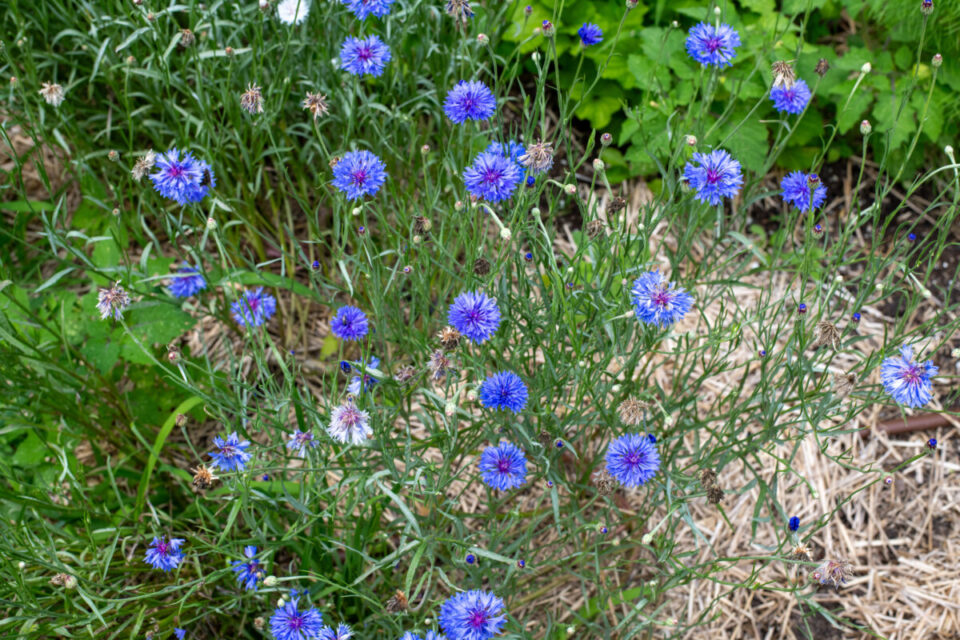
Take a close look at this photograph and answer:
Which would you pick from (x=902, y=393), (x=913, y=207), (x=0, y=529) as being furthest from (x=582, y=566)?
(x=913, y=207)

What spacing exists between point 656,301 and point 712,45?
2.03ft

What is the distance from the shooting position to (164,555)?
1590 millimetres

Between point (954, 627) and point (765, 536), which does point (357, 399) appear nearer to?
point (765, 536)

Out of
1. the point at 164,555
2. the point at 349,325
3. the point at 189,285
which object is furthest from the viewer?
the point at 189,285

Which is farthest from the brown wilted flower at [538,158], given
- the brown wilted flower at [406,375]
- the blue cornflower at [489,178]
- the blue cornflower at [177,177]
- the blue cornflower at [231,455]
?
the blue cornflower at [231,455]

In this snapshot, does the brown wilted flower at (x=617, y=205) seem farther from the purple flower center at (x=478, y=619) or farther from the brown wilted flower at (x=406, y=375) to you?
the purple flower center at (x=478, y=619)

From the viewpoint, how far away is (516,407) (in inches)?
57.8

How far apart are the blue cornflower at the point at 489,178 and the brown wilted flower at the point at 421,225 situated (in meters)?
0.10

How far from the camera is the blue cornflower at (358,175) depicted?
5.11 ft

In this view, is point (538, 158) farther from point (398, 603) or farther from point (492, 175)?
point (398, 603)

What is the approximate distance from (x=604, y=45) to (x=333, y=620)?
183 cm

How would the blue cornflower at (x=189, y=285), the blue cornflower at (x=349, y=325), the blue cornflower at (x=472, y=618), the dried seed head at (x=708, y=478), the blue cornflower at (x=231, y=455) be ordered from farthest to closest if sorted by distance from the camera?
the blue cornflower at (x=189, y=285)
the blue cornflower at (x=349, y=325)
the blue cornflower at (x=231, y=455)
the dried seed head at (x=708, y=478)
the blue cornflower at (x=472, y=618)

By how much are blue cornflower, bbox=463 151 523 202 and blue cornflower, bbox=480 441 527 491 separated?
0.47m

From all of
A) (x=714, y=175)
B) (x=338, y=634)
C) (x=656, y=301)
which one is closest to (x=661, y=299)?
(x=656, y=301)
